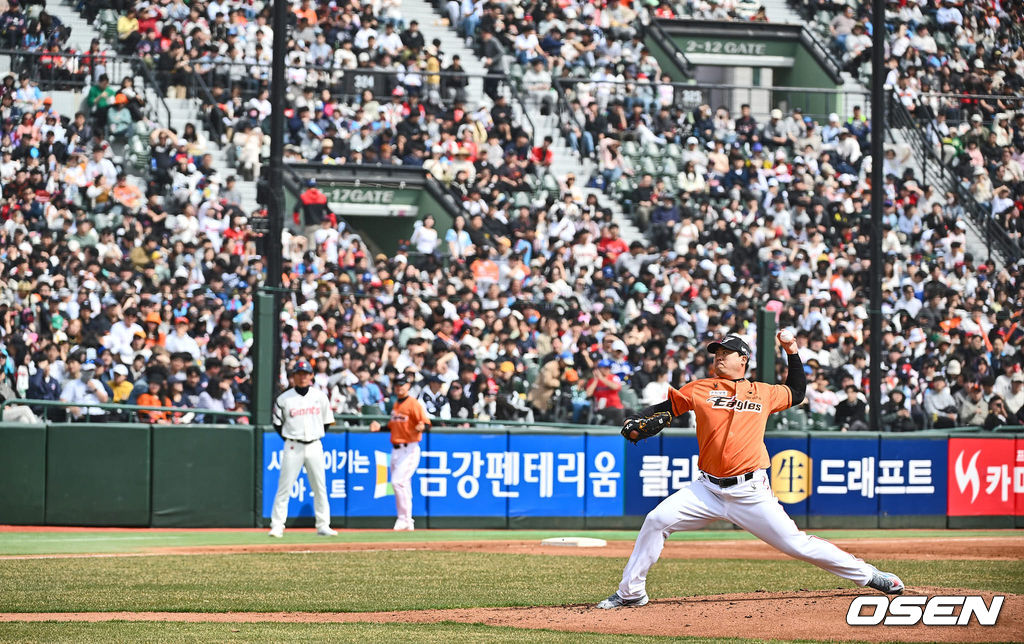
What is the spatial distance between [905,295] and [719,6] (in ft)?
34.9

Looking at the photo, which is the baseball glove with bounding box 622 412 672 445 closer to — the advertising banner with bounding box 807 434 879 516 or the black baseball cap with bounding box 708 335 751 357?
the black baseball cap with bounding box 708 335 751 357

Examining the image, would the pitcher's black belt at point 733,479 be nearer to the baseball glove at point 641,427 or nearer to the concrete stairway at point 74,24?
the baseball glove at point 641,427

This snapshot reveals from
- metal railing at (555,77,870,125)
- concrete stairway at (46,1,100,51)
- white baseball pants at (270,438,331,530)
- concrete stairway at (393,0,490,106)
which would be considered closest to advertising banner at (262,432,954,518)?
white baseball pants at (270,438,331,530)

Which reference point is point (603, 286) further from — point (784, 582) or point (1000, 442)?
point (784, 582)

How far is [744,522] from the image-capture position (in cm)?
955

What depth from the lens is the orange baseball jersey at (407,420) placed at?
688 inches

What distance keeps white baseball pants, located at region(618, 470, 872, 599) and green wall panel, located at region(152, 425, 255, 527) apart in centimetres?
865

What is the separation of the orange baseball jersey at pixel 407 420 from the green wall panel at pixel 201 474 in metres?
1.68

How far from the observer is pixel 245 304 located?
69.3ft

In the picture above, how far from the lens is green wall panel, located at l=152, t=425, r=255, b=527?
17406 millimetres

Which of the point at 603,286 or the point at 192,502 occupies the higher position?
the point at 603,286

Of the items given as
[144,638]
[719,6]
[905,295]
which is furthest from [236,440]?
[719,6]

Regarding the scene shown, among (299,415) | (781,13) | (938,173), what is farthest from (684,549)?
(781,13)

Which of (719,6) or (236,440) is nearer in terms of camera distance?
(236,440)
